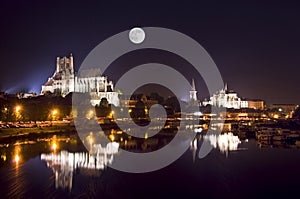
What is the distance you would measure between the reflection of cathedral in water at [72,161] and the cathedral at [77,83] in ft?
205

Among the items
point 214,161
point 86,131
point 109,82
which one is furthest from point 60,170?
point 109,82

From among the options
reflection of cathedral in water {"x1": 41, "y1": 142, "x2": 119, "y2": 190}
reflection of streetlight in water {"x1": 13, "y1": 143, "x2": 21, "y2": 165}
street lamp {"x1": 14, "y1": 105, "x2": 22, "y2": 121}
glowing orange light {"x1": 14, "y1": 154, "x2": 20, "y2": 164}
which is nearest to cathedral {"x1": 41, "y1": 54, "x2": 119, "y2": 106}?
street lamp {"x1": 14, "y1": 105, "x2": 22, "y2": 121}

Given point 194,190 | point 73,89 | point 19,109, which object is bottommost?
point 194,190

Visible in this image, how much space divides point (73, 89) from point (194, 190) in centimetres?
8053

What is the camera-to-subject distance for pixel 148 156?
2286 centimetres

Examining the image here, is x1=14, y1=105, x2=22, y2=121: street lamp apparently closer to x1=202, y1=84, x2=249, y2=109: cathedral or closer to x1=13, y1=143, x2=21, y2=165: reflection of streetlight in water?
x1=13, y1=143, x2=21, y2=165: reflection of streetlight in water

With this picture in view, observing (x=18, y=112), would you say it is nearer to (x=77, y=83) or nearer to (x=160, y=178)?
(x=160, y=178)

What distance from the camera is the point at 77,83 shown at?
308ft

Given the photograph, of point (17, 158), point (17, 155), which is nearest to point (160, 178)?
point (17, 158)

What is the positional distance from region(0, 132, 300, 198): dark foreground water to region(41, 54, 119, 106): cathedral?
215 feet

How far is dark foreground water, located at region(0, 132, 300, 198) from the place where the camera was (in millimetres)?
14070

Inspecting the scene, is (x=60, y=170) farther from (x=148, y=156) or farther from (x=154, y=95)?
(x=154, y=95)

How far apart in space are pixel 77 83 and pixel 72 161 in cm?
7534

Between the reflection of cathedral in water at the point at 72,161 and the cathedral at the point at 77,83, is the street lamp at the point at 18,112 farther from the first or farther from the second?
the cathedral at the point at 77,83
